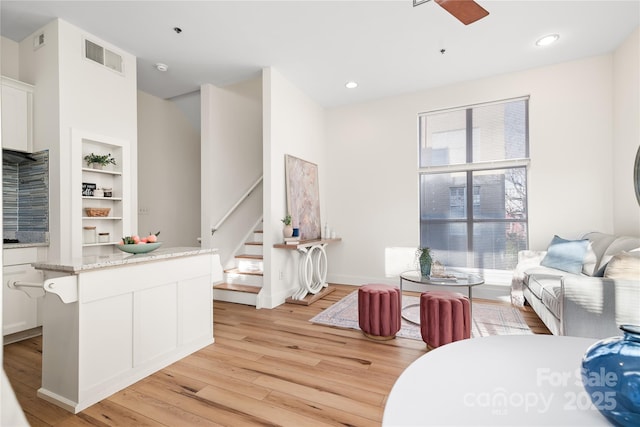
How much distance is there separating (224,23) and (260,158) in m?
2.60

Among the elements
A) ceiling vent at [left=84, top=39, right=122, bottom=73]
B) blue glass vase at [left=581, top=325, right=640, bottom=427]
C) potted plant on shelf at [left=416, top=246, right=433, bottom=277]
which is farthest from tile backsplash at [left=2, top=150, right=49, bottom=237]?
blue glass vase at [left=581, top=325, right=640, bottom=427]

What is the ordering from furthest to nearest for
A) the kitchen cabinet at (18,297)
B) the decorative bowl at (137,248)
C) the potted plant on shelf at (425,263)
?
1. the potted plant on shelf at (425,263)
2. the kitchen cabinet at (18,297)
3. the decorative bowl at (137,248)

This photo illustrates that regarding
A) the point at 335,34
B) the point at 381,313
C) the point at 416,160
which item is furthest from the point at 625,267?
the point at 335,34

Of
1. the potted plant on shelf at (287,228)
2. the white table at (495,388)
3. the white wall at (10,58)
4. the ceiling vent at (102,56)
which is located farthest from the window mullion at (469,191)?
the white wall at (10,58)

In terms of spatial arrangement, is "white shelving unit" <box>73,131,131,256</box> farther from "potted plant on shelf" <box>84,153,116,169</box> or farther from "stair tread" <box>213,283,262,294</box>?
"stair tread" <box>213,283,262,294</box>

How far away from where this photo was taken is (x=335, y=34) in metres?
3.06

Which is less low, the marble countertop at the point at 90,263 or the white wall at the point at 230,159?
the white wall at the point at 230,159

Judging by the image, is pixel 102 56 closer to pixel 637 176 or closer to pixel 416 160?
pixel 416 160

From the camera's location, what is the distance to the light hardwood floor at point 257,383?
5.55ft

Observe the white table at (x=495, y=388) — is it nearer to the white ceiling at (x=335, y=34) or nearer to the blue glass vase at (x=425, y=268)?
the blue glass vase at (x=425, y=268)

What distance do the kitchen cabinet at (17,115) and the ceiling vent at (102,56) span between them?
644 mm

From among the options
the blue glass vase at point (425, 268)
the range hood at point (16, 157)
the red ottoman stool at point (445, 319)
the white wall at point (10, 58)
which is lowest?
the red ottoman stool at point (445, 319)

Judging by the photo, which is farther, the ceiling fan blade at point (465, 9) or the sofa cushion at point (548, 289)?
the sofa cushion at point (548, 289)

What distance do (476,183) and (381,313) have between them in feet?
8.39
